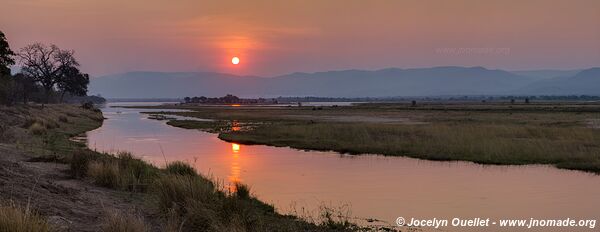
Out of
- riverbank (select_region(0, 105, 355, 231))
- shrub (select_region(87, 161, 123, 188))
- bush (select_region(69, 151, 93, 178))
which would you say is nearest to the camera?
riverbank (select_region(0, 105, 355, 231))

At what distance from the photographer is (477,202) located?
1839cm

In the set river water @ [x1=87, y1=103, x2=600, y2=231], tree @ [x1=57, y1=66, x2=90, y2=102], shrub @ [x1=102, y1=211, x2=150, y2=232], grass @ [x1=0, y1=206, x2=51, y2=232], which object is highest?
tree @ [x1=57, y1=66, x2=90, y2=102]

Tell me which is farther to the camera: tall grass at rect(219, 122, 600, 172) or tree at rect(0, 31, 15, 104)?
tree at rect(0, 31, 15, 104)

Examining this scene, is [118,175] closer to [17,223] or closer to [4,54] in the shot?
[17,223]

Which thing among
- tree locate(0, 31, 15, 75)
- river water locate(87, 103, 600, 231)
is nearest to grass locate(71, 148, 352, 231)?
river water locate(87, 103, 600, 231)

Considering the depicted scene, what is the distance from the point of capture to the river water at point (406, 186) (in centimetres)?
1706

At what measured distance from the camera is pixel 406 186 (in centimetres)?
2169

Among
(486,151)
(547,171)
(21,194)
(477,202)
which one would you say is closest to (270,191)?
(477,202)

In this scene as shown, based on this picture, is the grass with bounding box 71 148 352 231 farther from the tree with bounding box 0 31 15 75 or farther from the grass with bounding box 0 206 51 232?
the tree with bounding box 0 31 15 75

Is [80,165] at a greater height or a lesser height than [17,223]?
lesser

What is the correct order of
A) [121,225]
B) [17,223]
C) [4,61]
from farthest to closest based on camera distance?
[4,61] → [121,225] → [17,223]

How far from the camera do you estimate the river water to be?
56.0 feet

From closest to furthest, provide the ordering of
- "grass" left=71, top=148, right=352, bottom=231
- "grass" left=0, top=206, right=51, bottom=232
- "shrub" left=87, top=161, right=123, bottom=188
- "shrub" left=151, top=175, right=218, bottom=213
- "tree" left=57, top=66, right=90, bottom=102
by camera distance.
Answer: "grass" left=0, top=206, right=51, bottom=232 < "grass" left=71, top=148, right=352, bottom=231 < "shrub" left=151, top=175, right=218, bottom=213 < "shrub" left=87, top=161, right=123, bottom=188 < "tree" left=57, top=66, right=90, bottom=102

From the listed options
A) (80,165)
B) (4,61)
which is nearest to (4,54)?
(4,61)
